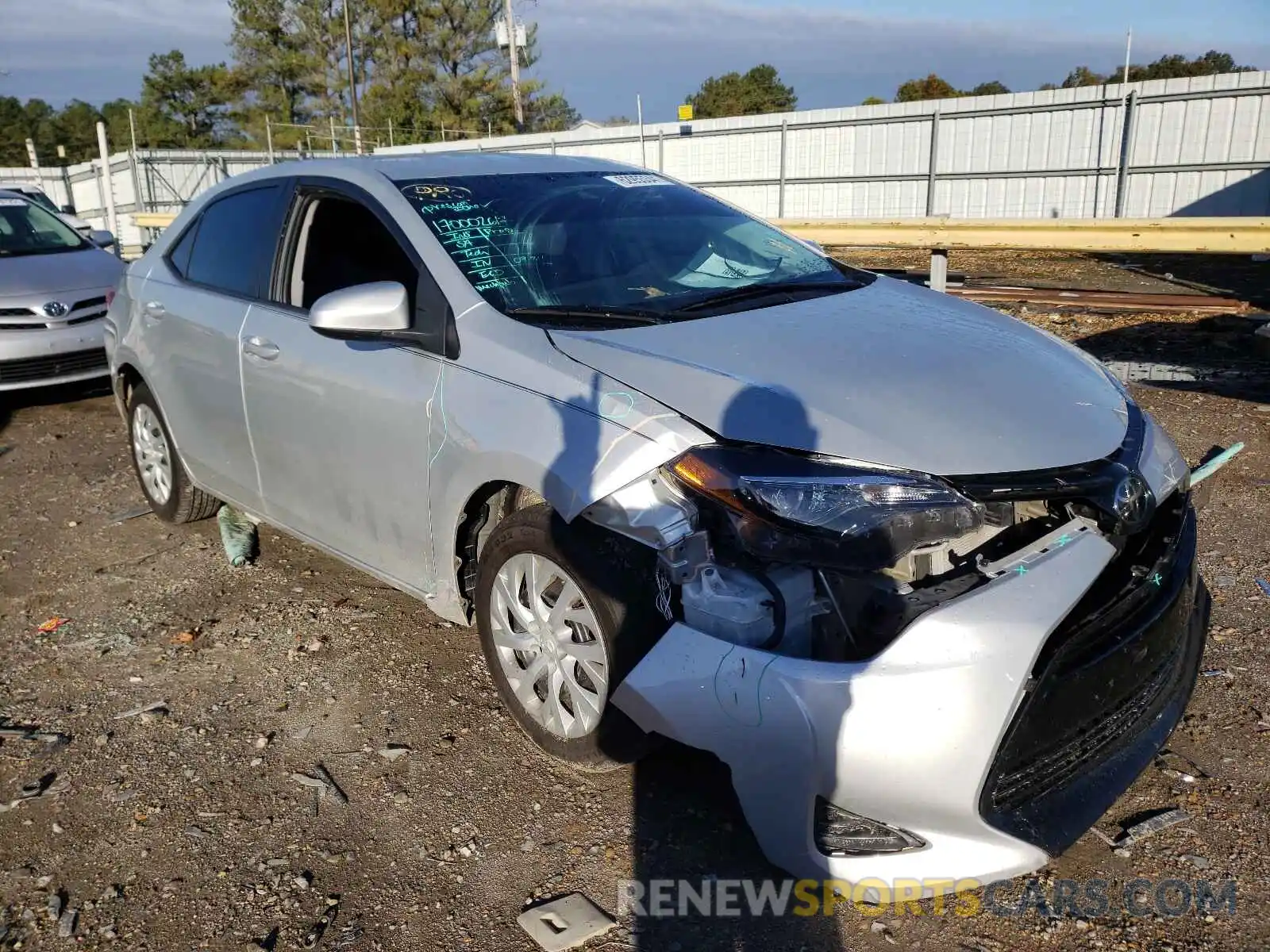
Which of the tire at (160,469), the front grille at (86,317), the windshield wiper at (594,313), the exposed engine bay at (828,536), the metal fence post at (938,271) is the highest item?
the windshield wiper at (594,313)

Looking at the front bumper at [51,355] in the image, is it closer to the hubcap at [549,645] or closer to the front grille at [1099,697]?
the hubcap at [549,645]

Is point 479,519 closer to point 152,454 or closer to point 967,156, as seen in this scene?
point 152,454

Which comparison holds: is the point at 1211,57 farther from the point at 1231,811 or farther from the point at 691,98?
the point at 1231,811

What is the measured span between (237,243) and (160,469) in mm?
1423

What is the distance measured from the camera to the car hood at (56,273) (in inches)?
311

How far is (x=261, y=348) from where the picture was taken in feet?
12.7

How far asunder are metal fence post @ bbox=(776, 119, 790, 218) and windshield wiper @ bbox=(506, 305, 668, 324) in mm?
17783

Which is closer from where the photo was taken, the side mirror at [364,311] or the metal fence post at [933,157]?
the side mirror at [364,311]

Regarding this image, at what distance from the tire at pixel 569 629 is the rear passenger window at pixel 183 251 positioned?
255 centimetres

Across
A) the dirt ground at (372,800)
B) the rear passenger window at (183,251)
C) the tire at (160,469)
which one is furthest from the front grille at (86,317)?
the dirt ground at (372,800)

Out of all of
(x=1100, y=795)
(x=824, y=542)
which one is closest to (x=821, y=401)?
(x=824, y=542)

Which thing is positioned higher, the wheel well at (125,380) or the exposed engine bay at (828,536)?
the exposed engine bay at (828,536)

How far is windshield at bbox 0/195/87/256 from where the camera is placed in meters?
8.66

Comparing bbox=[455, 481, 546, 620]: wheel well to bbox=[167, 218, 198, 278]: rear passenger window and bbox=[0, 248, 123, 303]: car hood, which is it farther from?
bbox=[0, 248, 123, 303]: car hood
